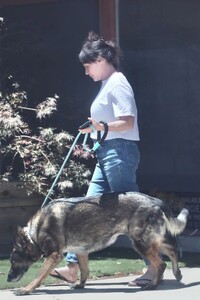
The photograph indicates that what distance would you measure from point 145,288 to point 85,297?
504 millimetres

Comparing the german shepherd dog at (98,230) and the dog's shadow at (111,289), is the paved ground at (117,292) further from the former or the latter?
the german shepherd dog at (98,230)

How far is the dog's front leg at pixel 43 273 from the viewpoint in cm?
701

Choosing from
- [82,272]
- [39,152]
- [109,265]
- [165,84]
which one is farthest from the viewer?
[165,84]

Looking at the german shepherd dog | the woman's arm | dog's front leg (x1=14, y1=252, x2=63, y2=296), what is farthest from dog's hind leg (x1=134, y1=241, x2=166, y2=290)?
the woman's arm

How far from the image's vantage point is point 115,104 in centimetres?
714

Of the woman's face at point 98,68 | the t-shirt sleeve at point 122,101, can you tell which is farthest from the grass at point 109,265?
the woman's face at point 98,68

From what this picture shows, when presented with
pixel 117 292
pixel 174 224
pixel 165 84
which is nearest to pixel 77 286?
pixel 117 292

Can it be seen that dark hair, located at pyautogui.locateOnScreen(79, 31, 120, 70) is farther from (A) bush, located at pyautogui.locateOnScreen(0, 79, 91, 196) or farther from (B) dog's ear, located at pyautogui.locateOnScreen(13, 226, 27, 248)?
(A) bush, located at pyautogui.locateOnScreen(0, 79, 91, 196)

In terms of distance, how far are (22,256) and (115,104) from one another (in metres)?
1.37

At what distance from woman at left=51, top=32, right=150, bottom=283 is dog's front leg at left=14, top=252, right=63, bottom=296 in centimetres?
30

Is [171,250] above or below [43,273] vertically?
above

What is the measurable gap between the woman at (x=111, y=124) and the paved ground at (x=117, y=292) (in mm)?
199

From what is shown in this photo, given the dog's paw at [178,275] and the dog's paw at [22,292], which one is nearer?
the dog's paw at [22,292]

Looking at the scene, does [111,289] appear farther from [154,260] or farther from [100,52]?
[100,52]
